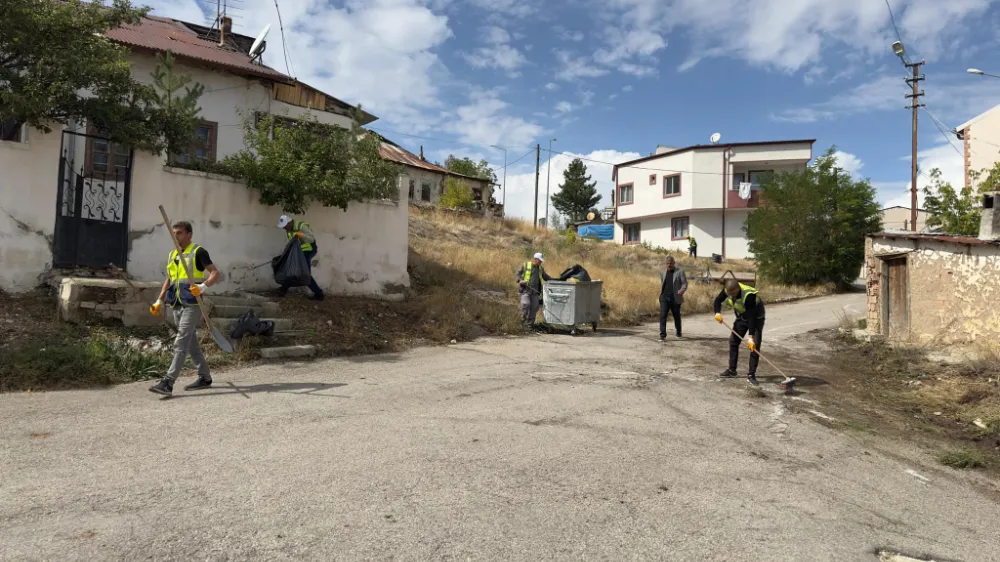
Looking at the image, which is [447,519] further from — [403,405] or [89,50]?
[89,50]

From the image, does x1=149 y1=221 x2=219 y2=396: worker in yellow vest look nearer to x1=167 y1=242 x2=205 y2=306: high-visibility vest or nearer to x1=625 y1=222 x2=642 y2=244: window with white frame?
x1=167 y1=242 x2=205 y2=306: high-visibility vest

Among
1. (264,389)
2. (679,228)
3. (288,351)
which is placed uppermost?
(679,228)

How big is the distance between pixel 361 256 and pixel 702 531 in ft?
33.9

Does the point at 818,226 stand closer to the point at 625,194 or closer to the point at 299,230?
the point at 625,194

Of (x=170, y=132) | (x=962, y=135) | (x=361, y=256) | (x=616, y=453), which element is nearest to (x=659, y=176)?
(x=962, y=135)

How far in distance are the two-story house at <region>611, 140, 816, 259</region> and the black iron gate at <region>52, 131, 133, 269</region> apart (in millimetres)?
30989

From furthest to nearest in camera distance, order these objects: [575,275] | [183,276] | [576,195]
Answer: [576,195] < [575,275] < [183,276]

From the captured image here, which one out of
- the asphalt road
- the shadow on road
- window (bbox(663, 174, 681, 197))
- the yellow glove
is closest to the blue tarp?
window (bbox(663, 174, 681, 197))

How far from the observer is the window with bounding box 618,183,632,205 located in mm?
41669

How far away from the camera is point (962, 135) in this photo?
91.1 ft

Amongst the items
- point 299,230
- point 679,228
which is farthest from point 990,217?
point 679,228

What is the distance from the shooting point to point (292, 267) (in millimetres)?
10805

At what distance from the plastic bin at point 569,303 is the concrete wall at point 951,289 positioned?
6089 mm

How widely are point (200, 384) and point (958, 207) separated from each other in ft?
80.5
